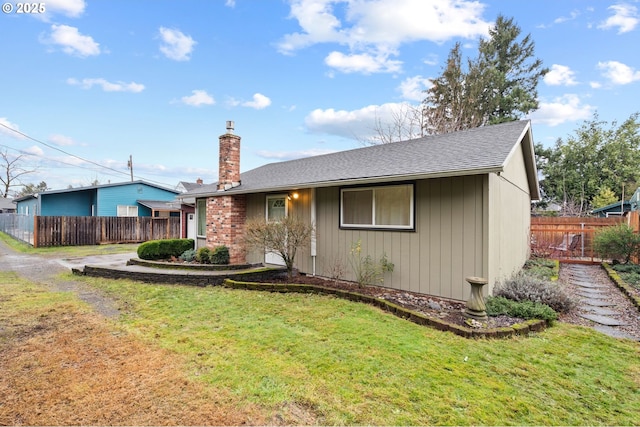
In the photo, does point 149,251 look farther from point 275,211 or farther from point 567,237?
point 567,237

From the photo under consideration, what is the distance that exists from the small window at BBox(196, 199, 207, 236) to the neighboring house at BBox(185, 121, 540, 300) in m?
0.97

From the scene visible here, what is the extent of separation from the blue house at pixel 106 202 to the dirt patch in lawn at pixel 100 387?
15739mm

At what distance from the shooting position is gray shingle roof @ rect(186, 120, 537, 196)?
5.51m

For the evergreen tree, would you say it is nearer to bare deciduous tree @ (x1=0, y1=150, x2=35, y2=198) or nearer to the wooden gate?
the wooden gate

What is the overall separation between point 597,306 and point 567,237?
8338 mm

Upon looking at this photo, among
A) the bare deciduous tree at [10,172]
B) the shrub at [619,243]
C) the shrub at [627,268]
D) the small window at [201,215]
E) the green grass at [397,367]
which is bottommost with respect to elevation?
the green grass at [397,367]

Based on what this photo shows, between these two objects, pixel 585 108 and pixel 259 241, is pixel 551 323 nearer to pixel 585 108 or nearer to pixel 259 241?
pixel 259 241

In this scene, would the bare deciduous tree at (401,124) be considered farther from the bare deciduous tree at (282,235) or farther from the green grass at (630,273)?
the bare deciduous tree at (282,235)

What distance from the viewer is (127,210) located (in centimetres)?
2159

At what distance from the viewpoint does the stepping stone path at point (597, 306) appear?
15.6 ft

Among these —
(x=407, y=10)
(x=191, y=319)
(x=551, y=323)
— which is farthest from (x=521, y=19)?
(x=191, y=319)

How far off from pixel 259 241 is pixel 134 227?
14.6m

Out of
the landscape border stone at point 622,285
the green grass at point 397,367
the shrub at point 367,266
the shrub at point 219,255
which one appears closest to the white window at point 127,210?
the shrub at point 219,255

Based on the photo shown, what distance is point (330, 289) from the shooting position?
6.42 metres
